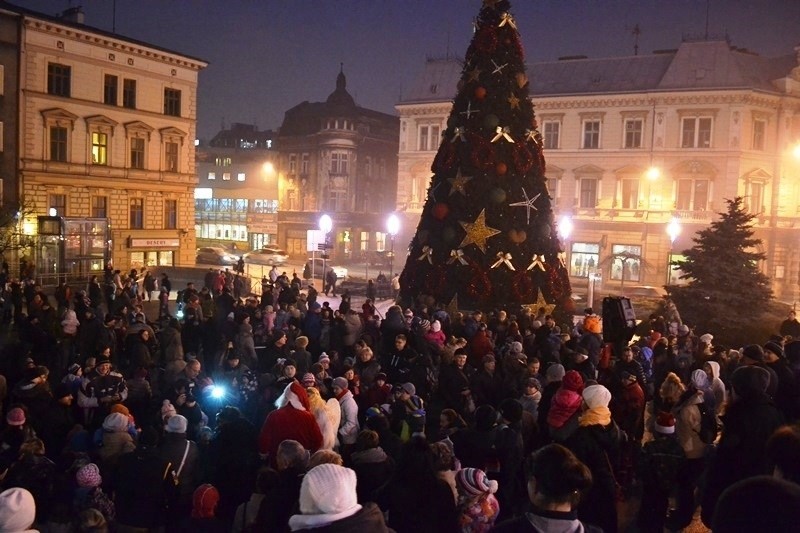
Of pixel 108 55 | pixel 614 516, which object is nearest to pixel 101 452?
pixel 614 516

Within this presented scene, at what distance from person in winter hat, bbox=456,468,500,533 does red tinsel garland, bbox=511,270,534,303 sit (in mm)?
13744

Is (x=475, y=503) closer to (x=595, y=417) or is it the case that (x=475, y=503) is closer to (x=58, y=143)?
(x=595, y=417)

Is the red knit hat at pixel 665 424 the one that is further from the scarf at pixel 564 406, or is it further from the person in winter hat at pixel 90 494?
the person in winter hat at pixel 90 494

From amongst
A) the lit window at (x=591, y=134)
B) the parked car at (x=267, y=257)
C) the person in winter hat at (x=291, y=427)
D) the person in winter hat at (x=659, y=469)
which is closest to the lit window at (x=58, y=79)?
the parked car at (x=267, y=257)

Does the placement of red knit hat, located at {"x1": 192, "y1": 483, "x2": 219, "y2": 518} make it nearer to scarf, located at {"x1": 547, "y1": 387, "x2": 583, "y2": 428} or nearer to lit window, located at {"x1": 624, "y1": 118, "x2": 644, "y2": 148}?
scarf, located at {"x1": 547, "y1": 387, "x2": 583, "y2": 428}

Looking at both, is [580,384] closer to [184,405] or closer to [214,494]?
[214,494]

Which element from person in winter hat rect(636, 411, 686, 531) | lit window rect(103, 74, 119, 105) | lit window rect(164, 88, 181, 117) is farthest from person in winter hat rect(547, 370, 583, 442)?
lit window rect(164, 88, 181, 117)

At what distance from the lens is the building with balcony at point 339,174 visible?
6694 centimetres

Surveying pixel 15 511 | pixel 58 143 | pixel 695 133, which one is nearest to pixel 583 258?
pixel 695 133

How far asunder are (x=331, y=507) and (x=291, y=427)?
337 cm

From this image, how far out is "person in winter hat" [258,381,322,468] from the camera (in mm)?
7324

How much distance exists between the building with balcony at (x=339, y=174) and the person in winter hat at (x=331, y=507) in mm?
59789

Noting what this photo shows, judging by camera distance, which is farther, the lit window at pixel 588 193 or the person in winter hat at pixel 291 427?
the lit window at pixel 588 193

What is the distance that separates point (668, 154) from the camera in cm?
4531
